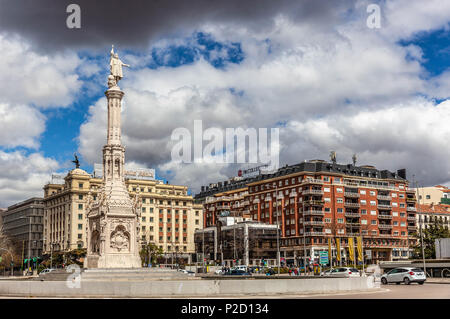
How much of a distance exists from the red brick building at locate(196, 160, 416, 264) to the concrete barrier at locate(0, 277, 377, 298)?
85.8 metres

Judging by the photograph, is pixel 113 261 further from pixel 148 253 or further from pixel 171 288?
pixel 148 253

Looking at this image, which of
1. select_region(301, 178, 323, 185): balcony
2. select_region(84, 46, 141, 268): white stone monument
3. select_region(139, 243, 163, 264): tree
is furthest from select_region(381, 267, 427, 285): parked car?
select_region(301, 178, 323, 185): balcony

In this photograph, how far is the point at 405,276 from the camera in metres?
42.9

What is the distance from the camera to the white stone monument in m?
44.5

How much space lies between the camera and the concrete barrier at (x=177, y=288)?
88.5 feet

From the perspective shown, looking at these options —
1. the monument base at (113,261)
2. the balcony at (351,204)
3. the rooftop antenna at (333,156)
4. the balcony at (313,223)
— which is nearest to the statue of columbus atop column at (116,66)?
the monument base at (113,261)

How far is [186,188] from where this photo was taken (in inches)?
6383

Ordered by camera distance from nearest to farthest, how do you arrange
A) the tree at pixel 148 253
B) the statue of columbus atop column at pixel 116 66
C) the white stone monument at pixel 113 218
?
the white stone monument at pixel 113 218 < the statue of columbus atop column at pixel 116 66 < the tree at pixel 148 253

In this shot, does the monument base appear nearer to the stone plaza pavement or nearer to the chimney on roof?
the stone plaza pavement

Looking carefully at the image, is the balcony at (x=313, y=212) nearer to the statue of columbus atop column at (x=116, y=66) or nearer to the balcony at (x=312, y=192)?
the balcony at (x=312, y=192)

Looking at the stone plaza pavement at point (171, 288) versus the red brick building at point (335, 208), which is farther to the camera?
the red brick building at point (335, 208)
